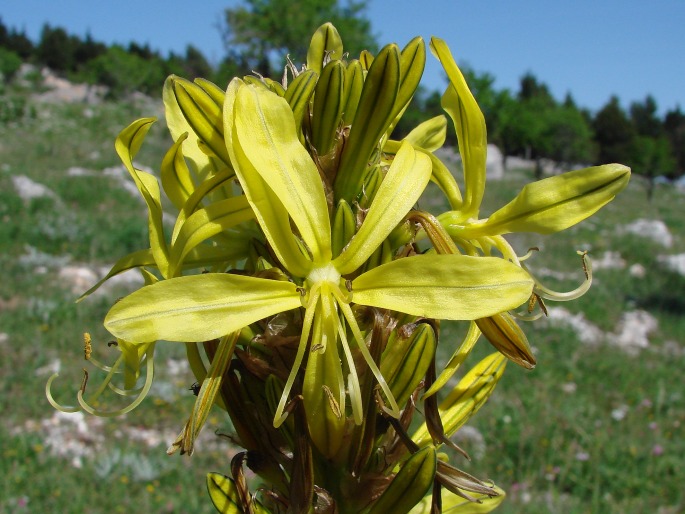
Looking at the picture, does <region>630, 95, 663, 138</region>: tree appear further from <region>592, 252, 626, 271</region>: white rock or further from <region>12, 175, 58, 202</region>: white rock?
<region>12, 175, 58, 202</region>: white rock

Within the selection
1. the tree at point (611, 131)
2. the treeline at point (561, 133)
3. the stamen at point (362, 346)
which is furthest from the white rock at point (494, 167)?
the stamen at point (362, 346)

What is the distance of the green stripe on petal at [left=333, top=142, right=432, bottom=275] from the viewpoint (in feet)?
3.63

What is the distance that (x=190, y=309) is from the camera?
100 centimetres

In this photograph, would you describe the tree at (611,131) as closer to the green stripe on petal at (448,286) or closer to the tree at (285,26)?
the tree at (285,26)

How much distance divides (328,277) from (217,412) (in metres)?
4.94

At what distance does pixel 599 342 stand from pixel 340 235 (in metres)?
7.95

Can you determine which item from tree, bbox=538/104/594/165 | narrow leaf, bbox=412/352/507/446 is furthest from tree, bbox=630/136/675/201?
narrow leaf, bbox=412/352/507/446

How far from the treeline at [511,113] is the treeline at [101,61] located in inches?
2.4

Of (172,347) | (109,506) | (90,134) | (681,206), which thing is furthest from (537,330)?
(681,206)

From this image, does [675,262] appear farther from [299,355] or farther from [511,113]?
[511,113]

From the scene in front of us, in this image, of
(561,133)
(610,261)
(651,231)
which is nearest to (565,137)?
(561,133)

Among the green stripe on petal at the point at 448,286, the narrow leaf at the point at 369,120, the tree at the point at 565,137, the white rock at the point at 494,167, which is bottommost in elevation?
the green stripe on petal at the point at 448,286

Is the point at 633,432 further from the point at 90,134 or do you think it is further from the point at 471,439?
the point at 90,134

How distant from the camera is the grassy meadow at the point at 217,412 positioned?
4484mm
